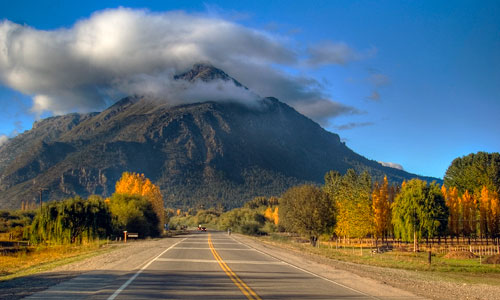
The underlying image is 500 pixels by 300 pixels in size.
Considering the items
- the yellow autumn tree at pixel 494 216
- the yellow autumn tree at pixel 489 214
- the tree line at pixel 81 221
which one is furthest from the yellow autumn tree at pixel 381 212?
the tree line at pixel 81 221

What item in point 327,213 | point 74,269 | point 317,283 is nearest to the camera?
point 317,283

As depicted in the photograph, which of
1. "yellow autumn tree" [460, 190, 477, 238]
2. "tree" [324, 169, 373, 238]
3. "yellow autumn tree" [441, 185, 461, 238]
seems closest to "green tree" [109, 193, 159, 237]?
"tree" [324, 169, 373, 238]

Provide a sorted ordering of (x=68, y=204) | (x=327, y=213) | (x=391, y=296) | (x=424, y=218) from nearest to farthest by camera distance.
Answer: (x=391, y=296)
(x=68, y=204)
(x=327, y=213)
(x=424, y=218)

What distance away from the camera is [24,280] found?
19.0m

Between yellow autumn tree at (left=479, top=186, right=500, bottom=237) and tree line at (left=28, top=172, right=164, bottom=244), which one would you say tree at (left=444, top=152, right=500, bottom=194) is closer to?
yellow autumn tree at (left=479, top=186, right=500, bottom=237)

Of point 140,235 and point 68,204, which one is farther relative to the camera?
point 140,235

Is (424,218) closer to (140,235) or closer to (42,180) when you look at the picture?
(140,235)

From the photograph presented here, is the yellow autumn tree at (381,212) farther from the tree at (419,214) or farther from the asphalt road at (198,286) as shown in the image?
the asphalt road at (198,286)

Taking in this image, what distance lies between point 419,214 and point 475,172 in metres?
36.8

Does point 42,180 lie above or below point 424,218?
above

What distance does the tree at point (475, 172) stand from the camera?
95075mm

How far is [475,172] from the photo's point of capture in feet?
322

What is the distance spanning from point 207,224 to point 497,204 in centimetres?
12166

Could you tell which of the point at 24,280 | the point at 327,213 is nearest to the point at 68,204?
the point at 327,213
